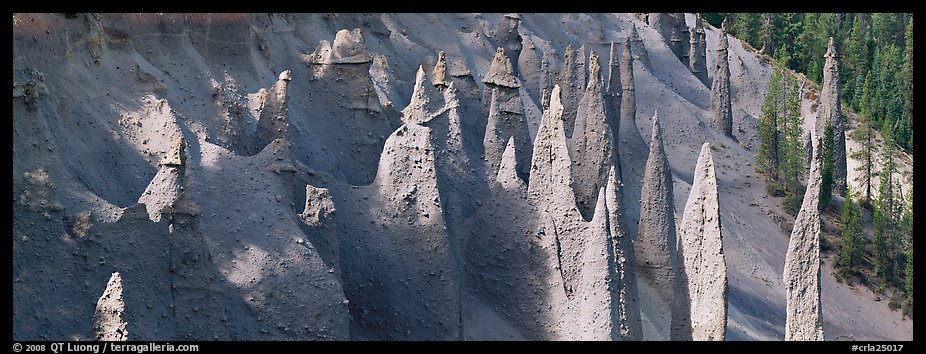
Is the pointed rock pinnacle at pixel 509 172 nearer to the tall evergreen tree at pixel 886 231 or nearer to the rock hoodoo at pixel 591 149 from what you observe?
the rock hoodoo at pixel 591 149

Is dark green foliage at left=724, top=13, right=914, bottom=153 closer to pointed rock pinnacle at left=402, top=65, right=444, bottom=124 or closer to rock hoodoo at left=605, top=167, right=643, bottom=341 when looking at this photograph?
pointed rock pinnacle at left=402, top=65, right=444, bottom=124

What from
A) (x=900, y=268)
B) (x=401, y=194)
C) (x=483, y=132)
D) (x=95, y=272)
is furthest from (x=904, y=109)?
(x=95, y=272)

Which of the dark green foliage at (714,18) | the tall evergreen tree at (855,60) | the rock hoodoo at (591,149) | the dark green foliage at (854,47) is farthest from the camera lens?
the dark green foliage at (714,18)

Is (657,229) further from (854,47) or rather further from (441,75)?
(854,47)

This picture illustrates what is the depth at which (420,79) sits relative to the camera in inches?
1058

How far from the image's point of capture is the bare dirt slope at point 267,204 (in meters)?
19.5

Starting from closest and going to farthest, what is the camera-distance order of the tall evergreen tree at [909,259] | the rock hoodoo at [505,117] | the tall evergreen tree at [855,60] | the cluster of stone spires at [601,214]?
the cluster of stone spires at [601,214] → the rock hoodoo at [505,117] → the tall evergreen tree at [909,259] → the tall evergreen tree at [855,60]

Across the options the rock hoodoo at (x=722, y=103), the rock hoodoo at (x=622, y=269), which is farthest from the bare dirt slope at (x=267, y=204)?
the rock hoodoo at (x=722, y=103)

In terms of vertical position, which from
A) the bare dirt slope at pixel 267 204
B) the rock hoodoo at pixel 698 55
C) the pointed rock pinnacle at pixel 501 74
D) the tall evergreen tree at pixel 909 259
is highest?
the rock hoodoo at pixel 698 55

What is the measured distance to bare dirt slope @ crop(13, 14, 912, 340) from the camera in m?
19.5

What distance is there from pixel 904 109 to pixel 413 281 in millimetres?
46953

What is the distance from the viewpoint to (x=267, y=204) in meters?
21.3

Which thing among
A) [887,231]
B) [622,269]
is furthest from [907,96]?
[622,269]
